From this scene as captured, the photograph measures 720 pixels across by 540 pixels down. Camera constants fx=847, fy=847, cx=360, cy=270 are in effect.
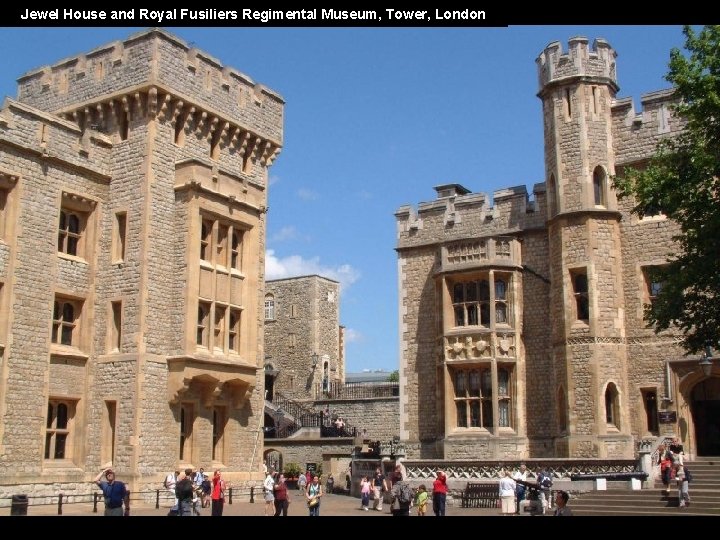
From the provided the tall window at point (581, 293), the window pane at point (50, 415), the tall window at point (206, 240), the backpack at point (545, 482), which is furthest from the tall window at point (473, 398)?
the window pane at point (50, 415)

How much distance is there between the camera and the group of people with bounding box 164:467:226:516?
56.5 feet

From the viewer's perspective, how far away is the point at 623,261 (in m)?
26.9

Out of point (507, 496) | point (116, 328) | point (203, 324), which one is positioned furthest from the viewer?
point (203, 324)

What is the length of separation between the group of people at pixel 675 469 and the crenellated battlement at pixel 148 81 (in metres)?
16.3

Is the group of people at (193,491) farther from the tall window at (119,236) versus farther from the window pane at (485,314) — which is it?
the window pane at (485,314)

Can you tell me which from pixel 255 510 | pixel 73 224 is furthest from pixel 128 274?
pixel 255 510

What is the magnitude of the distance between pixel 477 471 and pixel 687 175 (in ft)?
36.5

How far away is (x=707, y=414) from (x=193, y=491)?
1542 centimetres

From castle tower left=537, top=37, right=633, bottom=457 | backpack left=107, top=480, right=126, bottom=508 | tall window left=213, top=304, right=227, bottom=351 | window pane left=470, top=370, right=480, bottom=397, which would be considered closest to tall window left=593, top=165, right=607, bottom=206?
castle tower left=537, top=37, right=633, bottom=457

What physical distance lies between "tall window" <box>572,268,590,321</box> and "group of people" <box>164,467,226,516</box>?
12448mm

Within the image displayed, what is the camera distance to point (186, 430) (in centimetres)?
2502

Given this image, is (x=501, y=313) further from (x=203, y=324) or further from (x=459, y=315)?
(x=203, y=324)
